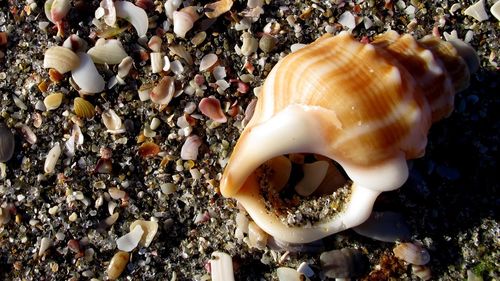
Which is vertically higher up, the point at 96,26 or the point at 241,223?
the point at 96,26

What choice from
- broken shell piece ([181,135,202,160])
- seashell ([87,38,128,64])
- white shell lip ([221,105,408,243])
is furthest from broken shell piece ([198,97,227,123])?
seashell ([87,38,128,64])

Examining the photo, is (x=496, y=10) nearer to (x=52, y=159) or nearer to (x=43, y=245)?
(x=52, y=159)

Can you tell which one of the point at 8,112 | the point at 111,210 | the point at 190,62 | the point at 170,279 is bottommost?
the point at 170,279

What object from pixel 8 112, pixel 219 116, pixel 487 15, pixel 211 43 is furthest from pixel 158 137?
pixel 487 15

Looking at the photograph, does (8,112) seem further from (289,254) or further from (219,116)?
(289,254)

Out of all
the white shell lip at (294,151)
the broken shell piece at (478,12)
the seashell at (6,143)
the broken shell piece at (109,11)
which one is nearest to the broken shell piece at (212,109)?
the white shell lip at (294,151)

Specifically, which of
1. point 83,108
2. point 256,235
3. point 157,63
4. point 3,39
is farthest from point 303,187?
point 3,39

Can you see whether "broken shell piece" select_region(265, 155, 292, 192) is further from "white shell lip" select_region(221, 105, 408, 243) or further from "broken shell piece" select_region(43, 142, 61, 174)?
"broken shell piece" select_region(43, 142, 61, 174)
